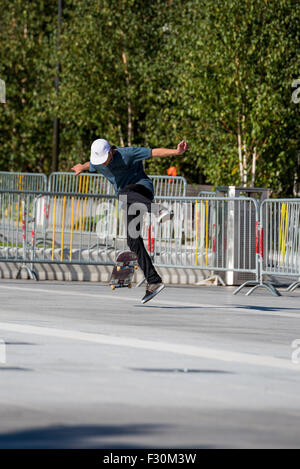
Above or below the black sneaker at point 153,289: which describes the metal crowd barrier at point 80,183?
above

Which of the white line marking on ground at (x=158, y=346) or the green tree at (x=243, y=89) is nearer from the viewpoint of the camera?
the white line marking on ground at (x=158, y=346)

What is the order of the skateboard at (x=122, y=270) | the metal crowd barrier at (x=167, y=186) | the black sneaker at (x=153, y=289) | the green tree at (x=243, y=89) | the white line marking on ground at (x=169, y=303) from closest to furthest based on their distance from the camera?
the white line marking on ground at (x=169, y=303) < the black sneaker at (x=153, y=289) < the skateboard at (x=122, y=270) < the metal crowd barrier at (x=167, y=186) < the green tree at (x=243, y=89)

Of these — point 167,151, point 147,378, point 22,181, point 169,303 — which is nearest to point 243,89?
point 22,181

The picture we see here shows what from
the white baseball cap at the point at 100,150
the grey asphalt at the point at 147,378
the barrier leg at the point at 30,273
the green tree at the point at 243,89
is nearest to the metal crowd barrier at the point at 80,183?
the green tree at the point at 243,89

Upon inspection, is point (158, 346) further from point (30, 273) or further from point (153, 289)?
point (30, 273)

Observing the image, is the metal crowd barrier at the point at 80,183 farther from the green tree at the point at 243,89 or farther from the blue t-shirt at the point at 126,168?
the blue t-shirt at the point at 126,168

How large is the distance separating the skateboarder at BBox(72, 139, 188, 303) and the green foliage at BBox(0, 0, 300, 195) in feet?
56.2

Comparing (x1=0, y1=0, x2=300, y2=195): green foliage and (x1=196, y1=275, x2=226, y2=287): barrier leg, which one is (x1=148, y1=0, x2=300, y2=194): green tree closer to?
(x1=0, y1=0, x2=300, y2=195): green foliage

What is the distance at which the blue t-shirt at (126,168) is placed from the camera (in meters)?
10.9

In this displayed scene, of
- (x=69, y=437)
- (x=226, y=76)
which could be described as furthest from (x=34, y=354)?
(x=226, y=76)

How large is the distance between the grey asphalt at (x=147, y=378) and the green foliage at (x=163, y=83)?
18034 mm

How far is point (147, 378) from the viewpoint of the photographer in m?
6.05

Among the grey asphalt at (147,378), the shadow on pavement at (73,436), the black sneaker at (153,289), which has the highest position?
the black sneaker at (153,289)

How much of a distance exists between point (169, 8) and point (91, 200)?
812 inches
